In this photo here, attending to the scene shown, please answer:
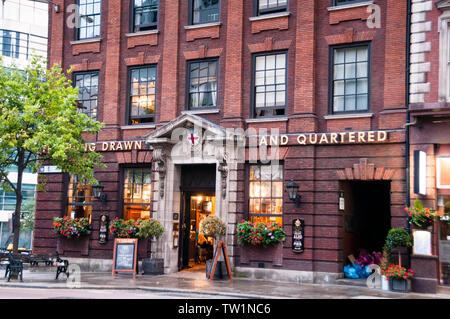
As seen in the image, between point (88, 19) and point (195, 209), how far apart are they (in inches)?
377

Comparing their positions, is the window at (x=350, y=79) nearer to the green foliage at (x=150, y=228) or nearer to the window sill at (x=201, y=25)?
the window sill at (x=201, y=25)

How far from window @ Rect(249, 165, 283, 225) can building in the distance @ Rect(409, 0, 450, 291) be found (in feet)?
15.3

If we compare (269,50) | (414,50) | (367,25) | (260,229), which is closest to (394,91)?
(414,50)

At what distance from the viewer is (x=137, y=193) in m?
22.2

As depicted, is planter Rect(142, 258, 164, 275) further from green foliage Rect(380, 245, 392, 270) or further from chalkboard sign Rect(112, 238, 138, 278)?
green foliage Rect(380, 245, 392, 270)

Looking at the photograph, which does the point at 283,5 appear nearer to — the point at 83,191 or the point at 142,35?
the point at 142,35

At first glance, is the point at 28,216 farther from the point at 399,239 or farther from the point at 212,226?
the point at 399,239

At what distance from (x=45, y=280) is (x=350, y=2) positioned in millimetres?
14240

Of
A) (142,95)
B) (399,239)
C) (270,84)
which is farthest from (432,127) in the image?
(142,95)

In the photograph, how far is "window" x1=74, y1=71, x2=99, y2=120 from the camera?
23.2 m

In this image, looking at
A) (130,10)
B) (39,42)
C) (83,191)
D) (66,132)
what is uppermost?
(39,42)

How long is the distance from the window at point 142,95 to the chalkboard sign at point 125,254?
530 cm

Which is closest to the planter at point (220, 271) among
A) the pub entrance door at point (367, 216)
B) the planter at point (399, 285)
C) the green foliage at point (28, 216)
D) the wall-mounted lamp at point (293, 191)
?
the wall-mounted lamp at point (293, 191)

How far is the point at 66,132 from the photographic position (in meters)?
19.1
